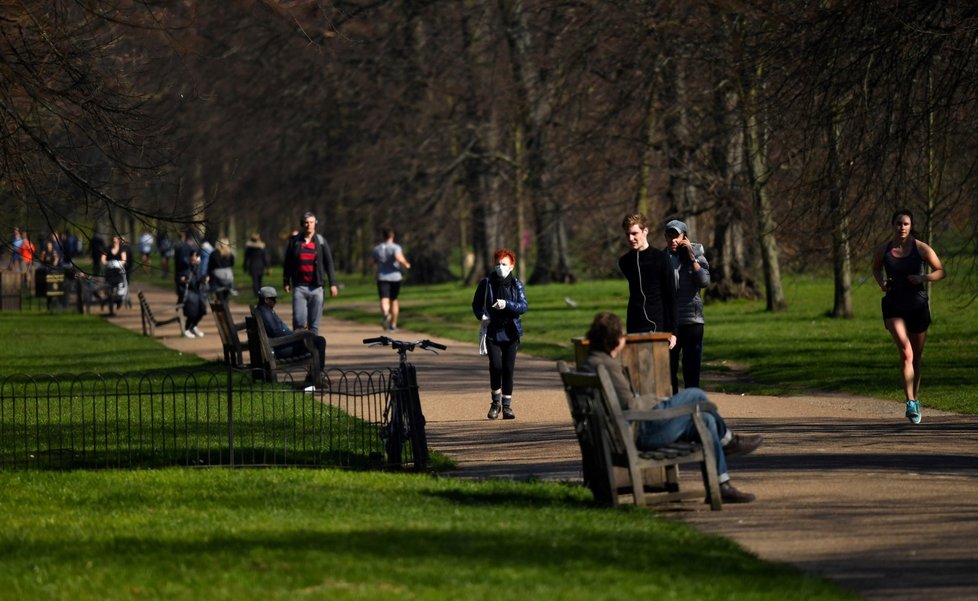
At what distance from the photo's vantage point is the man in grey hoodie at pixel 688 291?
1501 centimetres

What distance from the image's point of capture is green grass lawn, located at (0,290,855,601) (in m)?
7.83

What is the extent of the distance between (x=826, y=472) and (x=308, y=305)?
1132 centimetres

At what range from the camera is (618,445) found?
10.2 meters

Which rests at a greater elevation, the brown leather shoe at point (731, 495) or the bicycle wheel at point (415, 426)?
the bicycle wheel at point (415, 426)

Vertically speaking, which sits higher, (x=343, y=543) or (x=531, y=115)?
(x=531, y=115)

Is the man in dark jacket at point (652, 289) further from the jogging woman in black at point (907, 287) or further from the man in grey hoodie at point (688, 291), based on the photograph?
the jogging woman in black at point (907, 287)

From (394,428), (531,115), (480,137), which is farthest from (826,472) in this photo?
(480,137)

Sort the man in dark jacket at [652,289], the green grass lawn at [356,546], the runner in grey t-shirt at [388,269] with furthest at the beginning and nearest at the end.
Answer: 1. the runner in grey t-shirt at [388,269]
2. the man in dark jacket at [652,289]
3. the green grass lawn at [356,546]

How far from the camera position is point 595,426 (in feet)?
33.7

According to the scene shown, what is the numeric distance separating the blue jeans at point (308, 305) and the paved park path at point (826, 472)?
6.33 feet

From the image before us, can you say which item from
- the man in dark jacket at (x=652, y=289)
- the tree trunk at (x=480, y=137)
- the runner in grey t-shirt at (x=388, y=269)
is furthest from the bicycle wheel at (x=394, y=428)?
the tree trunk at (x=480, y=137)

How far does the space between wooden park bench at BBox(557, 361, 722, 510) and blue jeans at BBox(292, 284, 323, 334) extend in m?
11.7

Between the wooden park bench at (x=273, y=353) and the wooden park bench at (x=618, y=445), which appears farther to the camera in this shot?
the wooden park bench at (x=273, y=353)

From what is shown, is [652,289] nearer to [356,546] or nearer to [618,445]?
[618,445]
